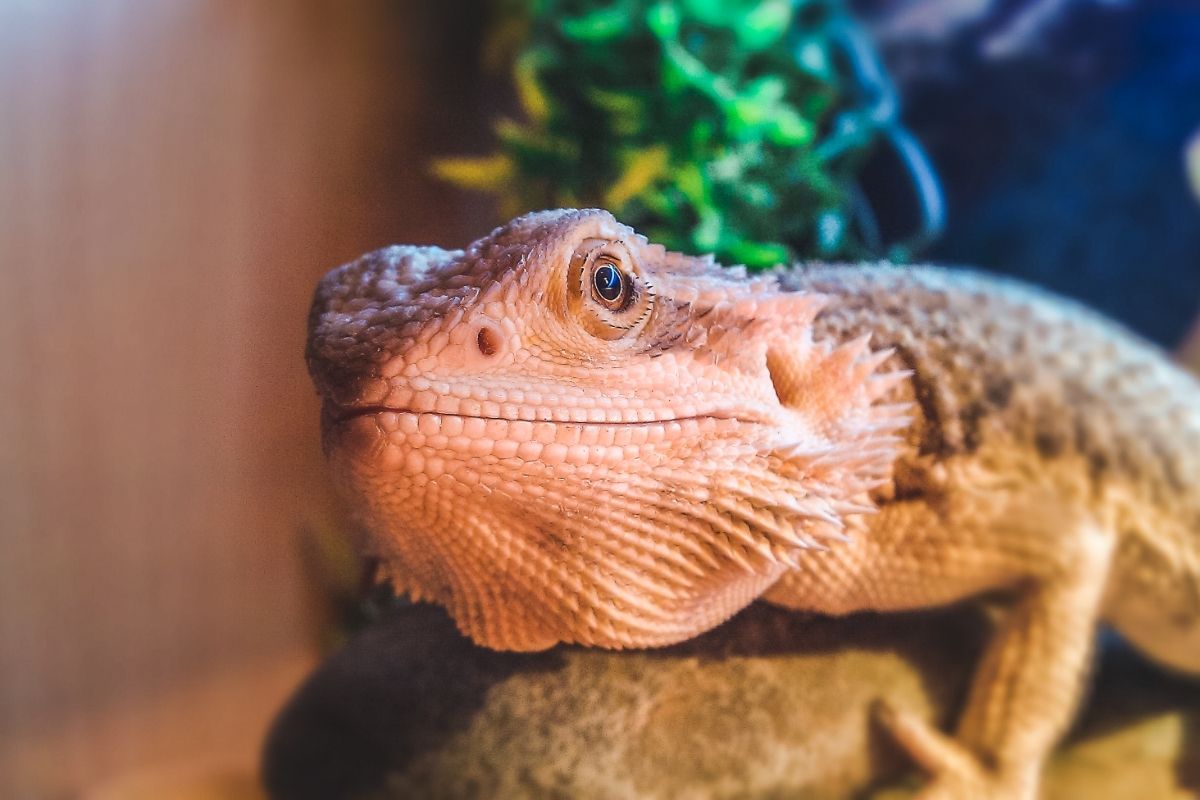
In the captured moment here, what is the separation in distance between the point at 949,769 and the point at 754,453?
72 centimetres

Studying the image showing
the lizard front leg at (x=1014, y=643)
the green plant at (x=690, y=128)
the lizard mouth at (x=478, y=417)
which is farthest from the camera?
the lizard front leg at (x=1014, y=643)

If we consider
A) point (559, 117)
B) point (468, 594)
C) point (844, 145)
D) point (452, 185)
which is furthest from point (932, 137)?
point (468, 594)

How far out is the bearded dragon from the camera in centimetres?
76

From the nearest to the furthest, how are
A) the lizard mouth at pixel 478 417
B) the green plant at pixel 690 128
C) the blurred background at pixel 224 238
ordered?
1. the lizard mouth at pixel 478 417
2. the blurred background at pixel 224 238
3. the green plant at pixel 690 128

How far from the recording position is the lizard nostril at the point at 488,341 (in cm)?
75

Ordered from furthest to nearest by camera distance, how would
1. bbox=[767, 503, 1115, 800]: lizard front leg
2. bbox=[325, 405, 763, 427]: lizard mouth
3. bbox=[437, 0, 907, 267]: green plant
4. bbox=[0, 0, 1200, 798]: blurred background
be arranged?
bbox=[767, 503, 1115, 800]: lizard front leg, bbox=[437, 0, 907, 267]: green plant, bbox=[0, 0, 1200, 798]: blurred background, bbox=[325, 405, 763, 427]: lizard mouth

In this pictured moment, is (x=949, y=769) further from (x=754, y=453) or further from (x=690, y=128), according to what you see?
(x=690, y=128)

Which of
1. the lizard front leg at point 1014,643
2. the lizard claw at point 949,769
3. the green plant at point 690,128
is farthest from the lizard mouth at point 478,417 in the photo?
the lizard claw at point 949,769

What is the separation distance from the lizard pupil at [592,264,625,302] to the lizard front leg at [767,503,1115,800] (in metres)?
0.68

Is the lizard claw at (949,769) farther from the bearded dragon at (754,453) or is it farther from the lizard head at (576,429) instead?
the lizard head at (576,429)

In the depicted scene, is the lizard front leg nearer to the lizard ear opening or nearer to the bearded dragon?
the bearded dragon

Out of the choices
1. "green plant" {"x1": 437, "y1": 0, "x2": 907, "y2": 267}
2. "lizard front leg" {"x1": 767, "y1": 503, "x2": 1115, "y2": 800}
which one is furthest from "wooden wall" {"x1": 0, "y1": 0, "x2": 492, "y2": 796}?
"lizard front leg" {"x1": 767, "y1": 503, "x2": 1115, "y2": 800}

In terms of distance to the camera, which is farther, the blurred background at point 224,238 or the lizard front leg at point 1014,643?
the lizard front leg at point 1014,643

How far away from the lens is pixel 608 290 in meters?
0.80
